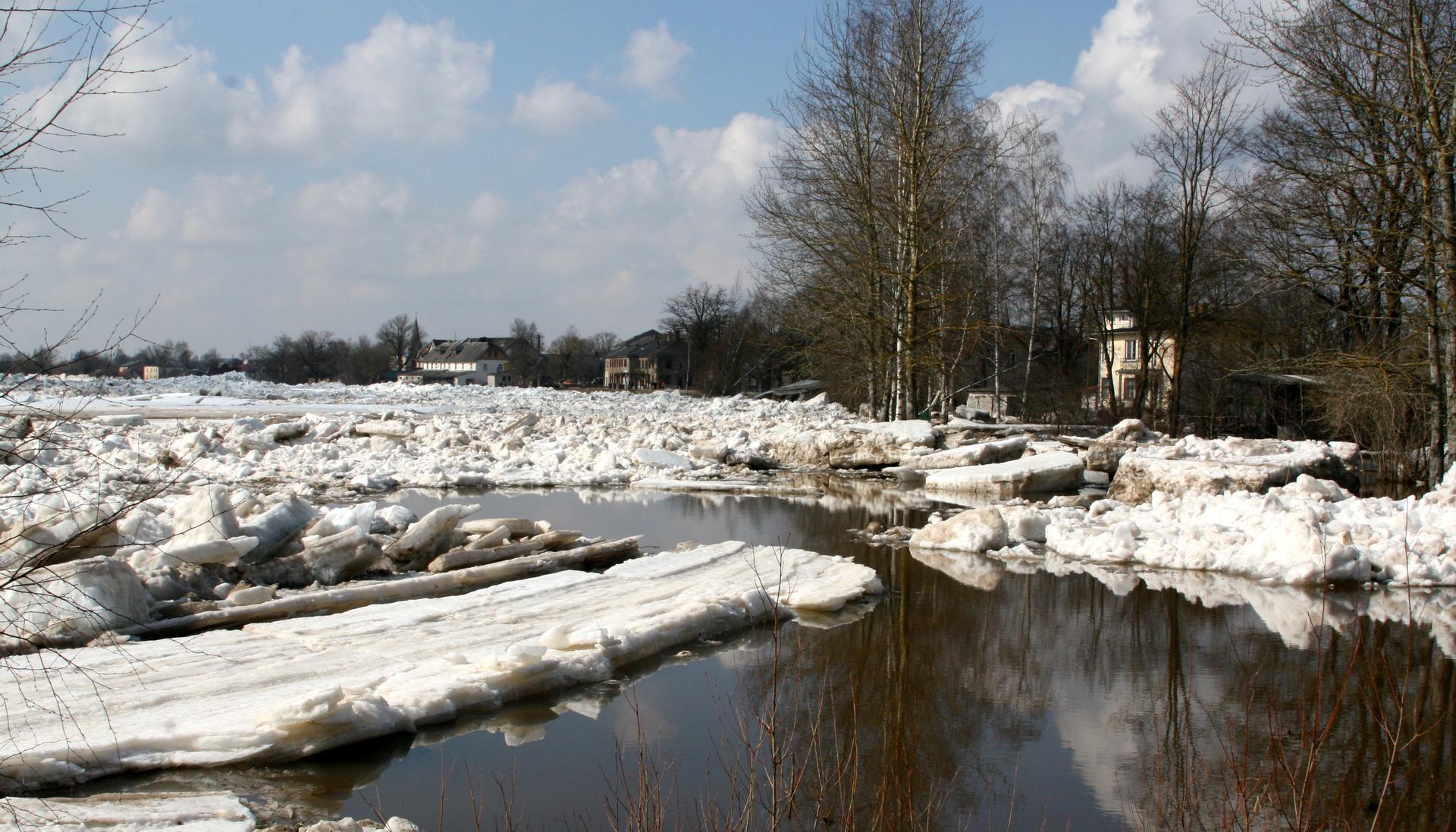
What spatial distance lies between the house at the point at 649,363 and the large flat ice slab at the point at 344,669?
78240 millimetres

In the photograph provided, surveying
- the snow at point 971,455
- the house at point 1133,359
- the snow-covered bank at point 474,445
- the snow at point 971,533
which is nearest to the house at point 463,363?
the house at point 1133,359

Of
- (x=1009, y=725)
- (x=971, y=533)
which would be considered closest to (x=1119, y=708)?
(x=1009, y=725)

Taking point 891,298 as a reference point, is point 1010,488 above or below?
below

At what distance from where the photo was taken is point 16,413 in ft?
11.0

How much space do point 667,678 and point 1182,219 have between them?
25.9m

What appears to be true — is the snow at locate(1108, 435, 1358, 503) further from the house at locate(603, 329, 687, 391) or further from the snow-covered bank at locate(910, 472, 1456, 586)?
the house at locate(603, 329, 687, 391)

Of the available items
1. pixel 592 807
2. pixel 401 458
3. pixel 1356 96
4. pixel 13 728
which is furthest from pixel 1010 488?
pixel 13 728

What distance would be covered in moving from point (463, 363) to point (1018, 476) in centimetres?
9555

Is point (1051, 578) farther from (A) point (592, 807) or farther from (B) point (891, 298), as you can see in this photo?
(B) point (891, 298)

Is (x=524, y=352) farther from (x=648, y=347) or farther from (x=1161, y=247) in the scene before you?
(x=1161, y=247)

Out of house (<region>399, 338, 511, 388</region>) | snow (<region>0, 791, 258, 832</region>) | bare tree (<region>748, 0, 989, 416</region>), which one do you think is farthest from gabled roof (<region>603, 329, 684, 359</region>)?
snow (<region>0, 791, 258, 832</region>)

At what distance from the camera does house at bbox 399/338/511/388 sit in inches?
3952

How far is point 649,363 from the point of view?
3706 inches

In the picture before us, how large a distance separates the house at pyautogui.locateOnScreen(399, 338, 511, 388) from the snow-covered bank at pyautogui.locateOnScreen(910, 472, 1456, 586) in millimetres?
84523
